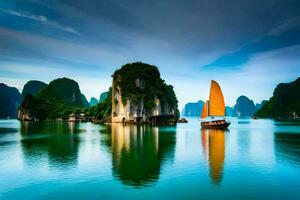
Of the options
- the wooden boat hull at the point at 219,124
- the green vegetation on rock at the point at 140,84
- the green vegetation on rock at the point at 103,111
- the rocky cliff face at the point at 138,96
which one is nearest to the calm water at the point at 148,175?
the wooden boat hull at the point at 219,124

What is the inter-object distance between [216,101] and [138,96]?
54436 millimetres

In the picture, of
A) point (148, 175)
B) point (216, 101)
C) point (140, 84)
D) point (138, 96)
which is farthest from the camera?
point (140, 84)

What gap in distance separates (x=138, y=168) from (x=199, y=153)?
12413mm

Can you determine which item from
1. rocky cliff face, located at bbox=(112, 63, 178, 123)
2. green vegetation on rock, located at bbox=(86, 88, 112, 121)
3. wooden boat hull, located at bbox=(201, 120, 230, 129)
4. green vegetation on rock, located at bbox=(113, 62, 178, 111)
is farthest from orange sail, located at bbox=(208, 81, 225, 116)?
green vegetation on rock, located at bbox=(86, 88, 112, 121)

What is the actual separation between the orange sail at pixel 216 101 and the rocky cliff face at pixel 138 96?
50436 millimetres

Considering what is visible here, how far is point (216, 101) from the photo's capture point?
75750 millimetres

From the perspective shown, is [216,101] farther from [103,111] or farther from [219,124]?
[103,111]

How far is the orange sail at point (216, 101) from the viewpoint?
74062mm

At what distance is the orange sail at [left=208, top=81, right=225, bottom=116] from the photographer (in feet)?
243

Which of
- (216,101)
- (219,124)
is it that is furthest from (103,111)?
(216,101)

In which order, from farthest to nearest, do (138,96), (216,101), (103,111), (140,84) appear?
(103,111), (140,84), (138,96), (216,101)

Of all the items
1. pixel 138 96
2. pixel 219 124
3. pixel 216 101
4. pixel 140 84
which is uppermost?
pixel 140 84

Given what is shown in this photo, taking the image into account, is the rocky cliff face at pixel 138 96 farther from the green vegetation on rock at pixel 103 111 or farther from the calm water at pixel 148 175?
the calm water at pixel 148 175

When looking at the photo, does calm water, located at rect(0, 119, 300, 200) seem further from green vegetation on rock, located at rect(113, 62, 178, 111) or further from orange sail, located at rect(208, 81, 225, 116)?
green vegetation on rock, located at rect(113, 62, 178, 111)
